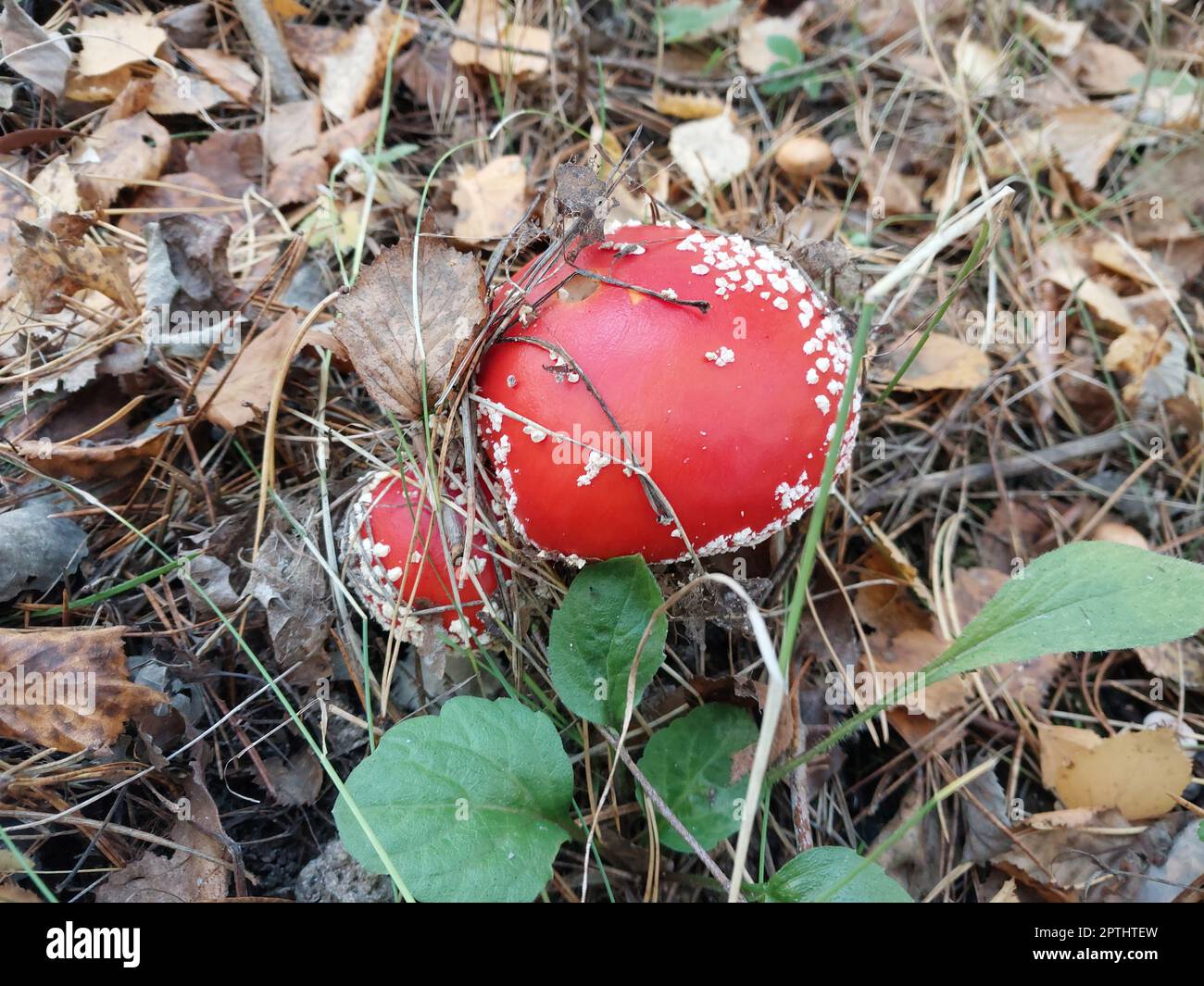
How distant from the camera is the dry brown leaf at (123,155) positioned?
93.4 inches

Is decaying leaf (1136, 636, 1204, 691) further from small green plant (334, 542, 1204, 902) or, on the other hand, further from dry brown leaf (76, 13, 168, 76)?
dry brown leaf (76, 13, 168, 76)

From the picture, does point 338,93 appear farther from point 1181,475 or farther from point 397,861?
point 1181,475

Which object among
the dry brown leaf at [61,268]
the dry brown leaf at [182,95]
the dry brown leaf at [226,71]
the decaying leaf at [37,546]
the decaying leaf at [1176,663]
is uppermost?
the dry brown leaf at [226,71]

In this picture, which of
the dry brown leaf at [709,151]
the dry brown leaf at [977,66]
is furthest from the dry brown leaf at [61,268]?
the dry brown leaf at [977,66]

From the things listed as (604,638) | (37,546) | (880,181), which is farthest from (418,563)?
(880,181)

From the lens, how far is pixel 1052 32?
128 inches

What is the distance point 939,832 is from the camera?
2002 millimetres

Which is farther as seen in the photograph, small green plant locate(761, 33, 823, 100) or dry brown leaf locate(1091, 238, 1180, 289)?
small green plant locate(761, 33, 823, 100)

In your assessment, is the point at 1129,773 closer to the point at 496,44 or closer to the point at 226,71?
the point at 496,44

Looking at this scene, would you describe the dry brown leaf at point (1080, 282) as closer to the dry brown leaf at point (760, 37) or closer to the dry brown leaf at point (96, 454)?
the dry brown leaf at point (760, 37)

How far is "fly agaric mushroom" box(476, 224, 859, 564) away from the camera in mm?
1592

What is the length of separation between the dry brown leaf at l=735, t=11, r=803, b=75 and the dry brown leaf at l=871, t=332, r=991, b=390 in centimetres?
143

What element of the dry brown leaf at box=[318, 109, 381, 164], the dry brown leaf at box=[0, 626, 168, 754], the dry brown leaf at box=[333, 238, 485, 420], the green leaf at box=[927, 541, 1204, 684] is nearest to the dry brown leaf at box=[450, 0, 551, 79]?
the dry brown leaf at box=[318, 109, 381, 164]

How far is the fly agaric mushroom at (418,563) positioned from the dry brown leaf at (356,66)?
1649 mm
